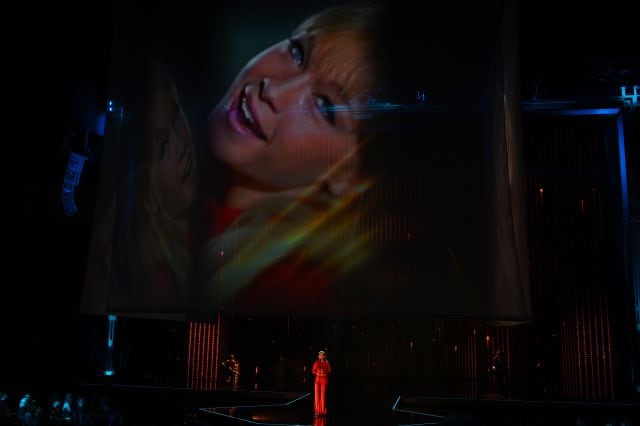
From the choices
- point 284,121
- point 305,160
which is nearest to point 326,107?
point 284,121

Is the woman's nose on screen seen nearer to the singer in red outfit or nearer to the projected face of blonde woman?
the projected face of blonde woman

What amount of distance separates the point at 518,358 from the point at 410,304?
6.30m

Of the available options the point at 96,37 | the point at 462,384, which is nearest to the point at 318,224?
the point at 96,37

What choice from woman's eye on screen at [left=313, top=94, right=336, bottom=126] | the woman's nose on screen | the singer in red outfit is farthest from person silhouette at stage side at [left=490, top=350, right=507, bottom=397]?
the woman's nose on screen

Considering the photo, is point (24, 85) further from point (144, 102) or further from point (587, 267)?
point (587, 267)

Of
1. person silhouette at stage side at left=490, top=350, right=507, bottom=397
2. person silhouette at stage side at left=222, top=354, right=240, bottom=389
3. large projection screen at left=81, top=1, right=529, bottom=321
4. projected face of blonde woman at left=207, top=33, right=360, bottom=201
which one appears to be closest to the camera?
large projection screen at left=81, top=1, right=529, bottom=321

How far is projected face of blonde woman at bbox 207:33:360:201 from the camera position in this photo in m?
5.83

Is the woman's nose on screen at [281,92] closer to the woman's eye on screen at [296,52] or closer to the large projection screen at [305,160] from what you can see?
the large projection screen at [305,160]

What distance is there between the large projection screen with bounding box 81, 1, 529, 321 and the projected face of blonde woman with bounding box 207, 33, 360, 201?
14 millimetres

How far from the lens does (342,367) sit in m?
11.7

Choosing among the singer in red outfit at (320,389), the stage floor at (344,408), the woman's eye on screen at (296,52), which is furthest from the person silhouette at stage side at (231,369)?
the woman's eye on screen at (296,52)

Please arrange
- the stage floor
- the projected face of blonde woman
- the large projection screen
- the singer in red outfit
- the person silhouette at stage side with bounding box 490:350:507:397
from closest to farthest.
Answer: the large projection screen → the projected face of blonde woman → the stage floor → the singer in red outfit → the person silhouette at stage side with bounding box 490:350:507:397

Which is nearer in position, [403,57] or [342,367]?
[403,57]

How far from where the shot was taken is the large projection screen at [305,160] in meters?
5.41
